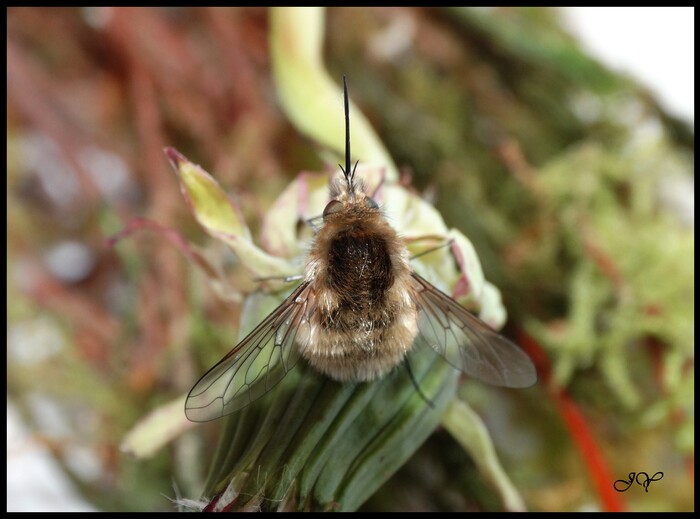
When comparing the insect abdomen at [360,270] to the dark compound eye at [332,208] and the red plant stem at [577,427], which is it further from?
the red plant stem at [577,427]

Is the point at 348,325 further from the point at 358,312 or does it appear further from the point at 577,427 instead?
the point at 577,427

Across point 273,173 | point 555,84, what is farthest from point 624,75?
point 273,173

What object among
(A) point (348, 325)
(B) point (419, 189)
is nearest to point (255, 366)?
(A) point (348, 325)

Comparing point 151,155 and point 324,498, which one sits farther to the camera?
point 151,155

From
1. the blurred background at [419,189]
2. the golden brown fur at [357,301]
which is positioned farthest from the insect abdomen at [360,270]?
the blurred background at [419,189]

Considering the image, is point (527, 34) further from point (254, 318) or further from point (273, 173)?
point (254, 318)

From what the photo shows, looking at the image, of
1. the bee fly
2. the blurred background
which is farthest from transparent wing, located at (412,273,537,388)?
the blurred background
